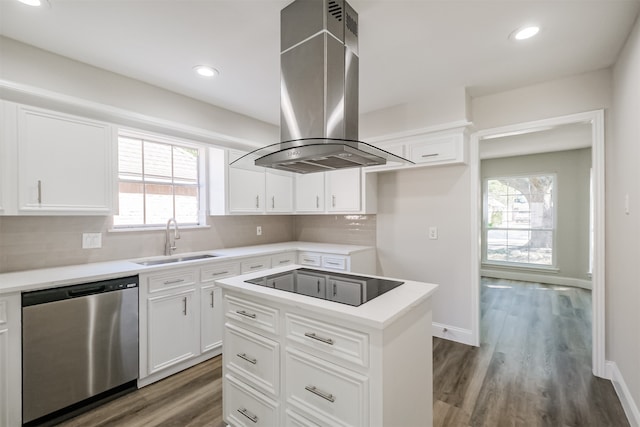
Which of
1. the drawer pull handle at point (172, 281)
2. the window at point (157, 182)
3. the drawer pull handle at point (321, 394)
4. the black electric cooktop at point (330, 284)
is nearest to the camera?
the drawer pull handle at point (321, 394)

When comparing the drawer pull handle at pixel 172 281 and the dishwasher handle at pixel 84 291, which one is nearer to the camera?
the dishwasher handle at pixel 84 291

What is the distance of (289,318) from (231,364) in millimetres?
639

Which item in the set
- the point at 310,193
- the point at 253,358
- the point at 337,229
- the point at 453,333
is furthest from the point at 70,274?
the point at 453,333

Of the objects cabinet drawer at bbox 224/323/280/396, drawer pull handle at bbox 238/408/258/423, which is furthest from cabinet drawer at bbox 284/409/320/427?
drawer pull handle at bbox 238/408/258/423

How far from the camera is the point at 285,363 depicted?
5.12ft

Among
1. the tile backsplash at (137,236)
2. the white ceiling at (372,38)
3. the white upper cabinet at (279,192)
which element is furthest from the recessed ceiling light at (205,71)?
the tile backsplash at (137,236)

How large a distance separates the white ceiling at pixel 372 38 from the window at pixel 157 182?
26.0 inches

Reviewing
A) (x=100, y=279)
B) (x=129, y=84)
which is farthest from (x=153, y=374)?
(x=129, y=84)

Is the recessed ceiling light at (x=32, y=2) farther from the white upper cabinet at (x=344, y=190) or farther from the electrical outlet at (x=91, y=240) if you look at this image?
the white upper cabinet at (x=344, y=190)

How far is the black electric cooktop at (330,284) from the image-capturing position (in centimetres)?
159

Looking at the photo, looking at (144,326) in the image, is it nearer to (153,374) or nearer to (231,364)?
(153,374)

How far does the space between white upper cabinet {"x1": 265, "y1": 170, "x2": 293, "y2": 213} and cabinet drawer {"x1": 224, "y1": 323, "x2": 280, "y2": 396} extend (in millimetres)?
2219

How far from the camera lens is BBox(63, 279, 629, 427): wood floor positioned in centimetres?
199

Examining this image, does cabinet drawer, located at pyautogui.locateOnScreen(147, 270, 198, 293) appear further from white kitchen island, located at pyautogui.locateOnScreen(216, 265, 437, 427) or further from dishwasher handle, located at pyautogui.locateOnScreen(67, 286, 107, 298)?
white kitchen island, located at pyautogui.locateOnScreen(216, 265, 437, 427)
